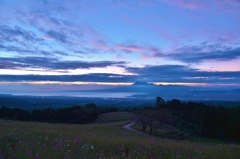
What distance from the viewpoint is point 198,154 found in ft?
27.2

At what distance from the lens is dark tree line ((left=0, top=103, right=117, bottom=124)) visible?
44.3 metres

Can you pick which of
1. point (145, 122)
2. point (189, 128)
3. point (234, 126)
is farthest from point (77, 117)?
point (234, 126)

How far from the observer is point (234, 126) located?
36156 millimetres

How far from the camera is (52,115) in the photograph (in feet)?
155

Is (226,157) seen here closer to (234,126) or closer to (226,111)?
(234,126)

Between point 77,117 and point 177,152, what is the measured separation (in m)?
42.9

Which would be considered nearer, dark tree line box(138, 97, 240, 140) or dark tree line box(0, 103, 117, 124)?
dark tree line box(138, 97, 240, 140)

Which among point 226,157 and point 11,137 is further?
point 11,137

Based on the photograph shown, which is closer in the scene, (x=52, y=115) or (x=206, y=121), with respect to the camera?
(x=206, y=121)

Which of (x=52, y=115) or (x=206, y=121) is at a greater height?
(x=206, y=121)

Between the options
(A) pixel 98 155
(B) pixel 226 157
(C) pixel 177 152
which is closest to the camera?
(A) pixel 98 155

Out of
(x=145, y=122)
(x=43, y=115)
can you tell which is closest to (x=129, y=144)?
(x=145, y=122)

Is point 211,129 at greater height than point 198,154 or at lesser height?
lesser

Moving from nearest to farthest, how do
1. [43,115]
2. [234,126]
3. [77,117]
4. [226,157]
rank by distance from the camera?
[226,157]
[234,126]
[43,115]
[77,117]
